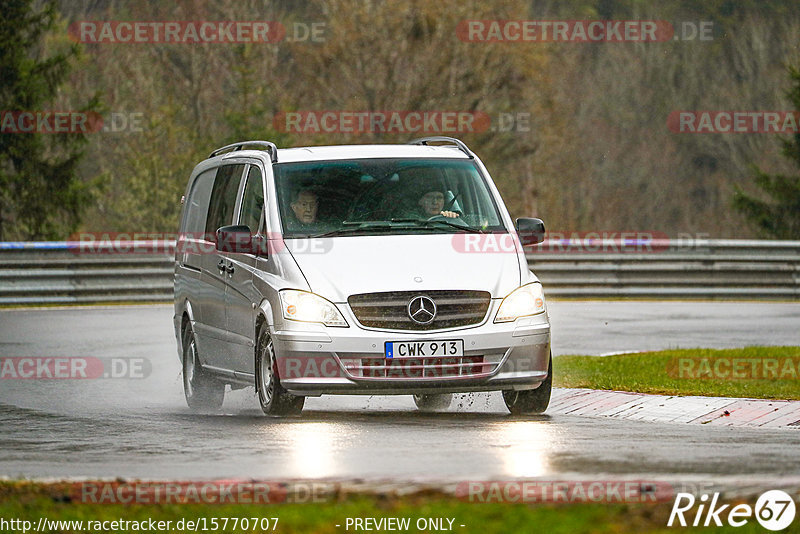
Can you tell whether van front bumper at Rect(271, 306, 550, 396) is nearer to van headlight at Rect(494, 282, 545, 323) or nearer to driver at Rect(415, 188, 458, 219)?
van headlight at Rect(494, 282, 545, 323)

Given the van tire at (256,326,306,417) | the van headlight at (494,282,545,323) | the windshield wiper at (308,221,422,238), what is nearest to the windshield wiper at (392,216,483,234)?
the windshield wiper at (308,221,422,238)

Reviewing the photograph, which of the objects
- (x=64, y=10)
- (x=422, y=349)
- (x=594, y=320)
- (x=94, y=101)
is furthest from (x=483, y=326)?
(x=64, y=10)

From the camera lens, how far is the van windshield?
1170 centimetres

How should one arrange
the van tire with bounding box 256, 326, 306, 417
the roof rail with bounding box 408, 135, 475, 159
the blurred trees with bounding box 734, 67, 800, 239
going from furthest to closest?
the blurred trees with bounding box 734, 67, 800, 239 → the roof rail with bounding box 408, 135, 475, 159 → the van tire with bounding box 256, 326, 306, 417

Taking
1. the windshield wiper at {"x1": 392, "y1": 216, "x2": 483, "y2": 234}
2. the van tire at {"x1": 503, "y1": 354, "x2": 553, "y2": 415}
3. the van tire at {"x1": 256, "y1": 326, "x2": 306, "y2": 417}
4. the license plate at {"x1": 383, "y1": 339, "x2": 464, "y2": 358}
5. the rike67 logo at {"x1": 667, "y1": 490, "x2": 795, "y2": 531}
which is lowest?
the van tire at {"x1": 503, "y1": 354, "x2": 553, "y2": 415}

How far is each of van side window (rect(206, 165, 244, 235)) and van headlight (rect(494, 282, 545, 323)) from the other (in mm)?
Answer: 2741

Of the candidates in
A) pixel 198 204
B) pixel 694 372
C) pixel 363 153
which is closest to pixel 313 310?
pixel 363 153

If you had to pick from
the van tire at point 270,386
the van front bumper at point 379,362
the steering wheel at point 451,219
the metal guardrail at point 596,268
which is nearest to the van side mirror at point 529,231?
the steering wheel at point 451,219

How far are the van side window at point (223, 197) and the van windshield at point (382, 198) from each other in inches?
34.1

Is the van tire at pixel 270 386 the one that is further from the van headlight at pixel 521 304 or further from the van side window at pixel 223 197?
the van side window at pixel 223 197

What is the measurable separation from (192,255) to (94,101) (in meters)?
22.8

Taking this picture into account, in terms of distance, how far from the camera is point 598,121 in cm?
6366

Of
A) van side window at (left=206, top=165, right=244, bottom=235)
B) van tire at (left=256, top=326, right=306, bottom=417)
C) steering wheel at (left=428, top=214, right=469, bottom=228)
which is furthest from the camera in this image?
van side window at (left=206, top=165, right=244, bottom=235)

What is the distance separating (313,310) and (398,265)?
2.21ft
